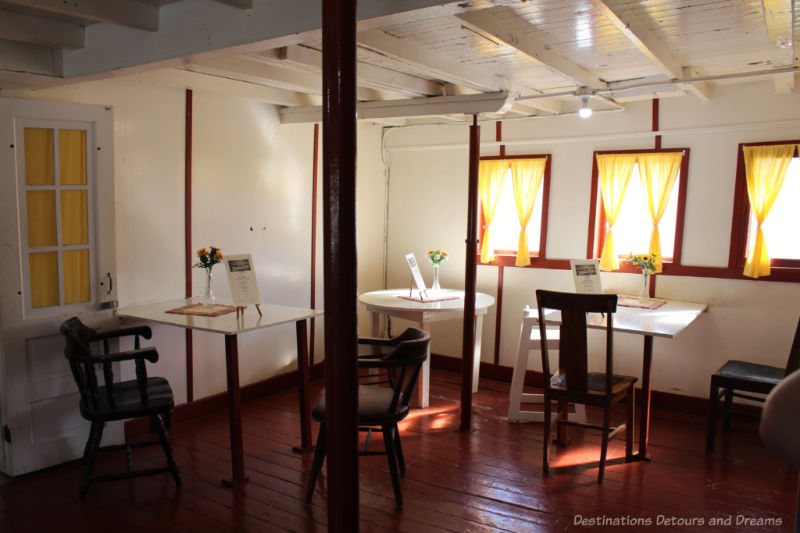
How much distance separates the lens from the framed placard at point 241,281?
3.77 metres

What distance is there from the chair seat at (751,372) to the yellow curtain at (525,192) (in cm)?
194

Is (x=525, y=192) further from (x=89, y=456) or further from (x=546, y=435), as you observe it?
(x=89, y=456)

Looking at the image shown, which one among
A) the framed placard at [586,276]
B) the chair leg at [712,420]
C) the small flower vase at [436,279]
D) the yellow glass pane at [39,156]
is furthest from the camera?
the small flower vase at [436,279]

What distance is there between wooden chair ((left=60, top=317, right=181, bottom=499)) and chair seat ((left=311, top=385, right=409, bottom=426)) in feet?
2.91

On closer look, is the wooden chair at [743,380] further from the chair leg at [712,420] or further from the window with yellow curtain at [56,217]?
the window with yellow curtain at [56,217]

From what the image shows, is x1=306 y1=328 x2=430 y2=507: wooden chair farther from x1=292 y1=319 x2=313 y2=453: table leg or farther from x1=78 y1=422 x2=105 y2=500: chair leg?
x1=78 y1=422 x2=105 y2=500: chair leg

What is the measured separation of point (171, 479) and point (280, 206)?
2.49m

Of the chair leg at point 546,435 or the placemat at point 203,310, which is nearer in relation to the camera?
the chair leg at point 546,435

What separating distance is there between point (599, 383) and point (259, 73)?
3000 millimetres

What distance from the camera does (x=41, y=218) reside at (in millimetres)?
3525

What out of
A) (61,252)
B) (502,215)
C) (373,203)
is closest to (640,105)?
(502,215)

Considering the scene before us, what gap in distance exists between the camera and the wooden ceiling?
248 centimetres

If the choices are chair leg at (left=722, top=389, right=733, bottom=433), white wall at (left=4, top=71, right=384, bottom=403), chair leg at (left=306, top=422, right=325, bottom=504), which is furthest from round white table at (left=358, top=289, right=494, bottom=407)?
chair leg at (left=722, top=389, right=733, bottom=433)

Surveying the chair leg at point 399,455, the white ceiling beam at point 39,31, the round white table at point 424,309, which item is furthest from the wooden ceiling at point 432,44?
the chair leg at point 399,455
